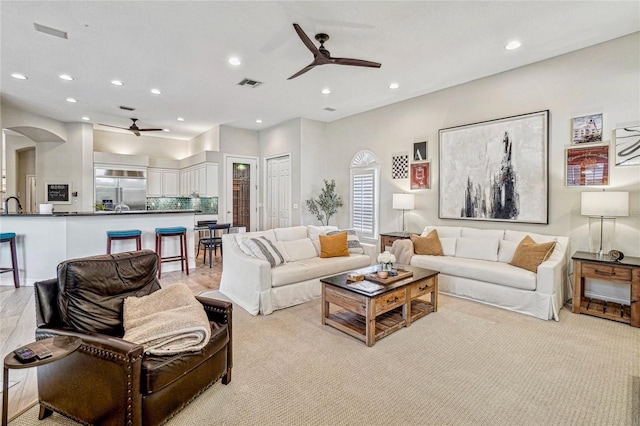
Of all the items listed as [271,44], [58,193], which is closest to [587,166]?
[271,44]

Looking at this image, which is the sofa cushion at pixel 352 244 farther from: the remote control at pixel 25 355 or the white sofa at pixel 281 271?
the remote control at pixel 25 355

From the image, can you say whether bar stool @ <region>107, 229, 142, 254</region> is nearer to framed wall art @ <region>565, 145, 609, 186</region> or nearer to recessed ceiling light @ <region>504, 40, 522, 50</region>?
recessed ceiling light @ <region>504, 40, 522, 50</region>

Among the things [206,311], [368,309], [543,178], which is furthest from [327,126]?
[206,311]

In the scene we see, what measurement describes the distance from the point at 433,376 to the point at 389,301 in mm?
803

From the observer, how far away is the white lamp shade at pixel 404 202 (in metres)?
5.44

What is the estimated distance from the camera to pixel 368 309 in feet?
9.20

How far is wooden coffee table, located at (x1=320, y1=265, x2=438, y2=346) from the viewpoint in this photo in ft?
9.37

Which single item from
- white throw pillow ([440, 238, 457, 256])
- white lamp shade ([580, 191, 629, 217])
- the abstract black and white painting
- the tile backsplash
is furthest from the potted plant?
white lamp shade ([580, 191, 629, 217])

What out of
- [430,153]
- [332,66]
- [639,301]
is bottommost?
[639,301]

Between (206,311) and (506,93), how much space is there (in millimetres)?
4935

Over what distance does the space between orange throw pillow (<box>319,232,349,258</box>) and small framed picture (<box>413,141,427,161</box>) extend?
223 centimetres

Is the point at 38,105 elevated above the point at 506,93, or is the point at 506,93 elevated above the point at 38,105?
the point at 38,105

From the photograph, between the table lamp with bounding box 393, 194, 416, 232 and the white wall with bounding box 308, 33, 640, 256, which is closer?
the white wall with bounding box 308, 33, 640, 256

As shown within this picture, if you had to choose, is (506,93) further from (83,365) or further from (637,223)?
(83,365)
